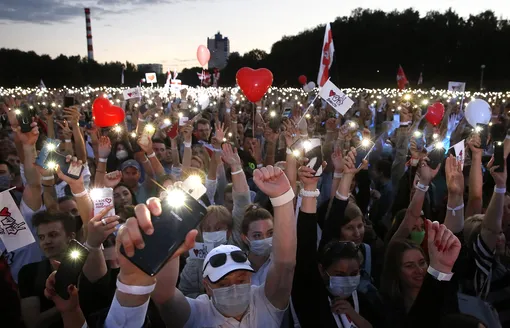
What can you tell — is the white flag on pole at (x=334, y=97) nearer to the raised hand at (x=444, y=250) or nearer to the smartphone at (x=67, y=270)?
the raised hand at (x=444, y=250)

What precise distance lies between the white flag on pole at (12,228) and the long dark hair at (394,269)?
105 inches

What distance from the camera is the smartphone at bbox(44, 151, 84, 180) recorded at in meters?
3.40

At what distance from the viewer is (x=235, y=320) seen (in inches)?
102

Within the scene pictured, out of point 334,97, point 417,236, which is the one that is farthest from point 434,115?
point 417,236

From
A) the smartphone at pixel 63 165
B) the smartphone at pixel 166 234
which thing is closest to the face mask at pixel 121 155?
the smartphone at pixel 63 165

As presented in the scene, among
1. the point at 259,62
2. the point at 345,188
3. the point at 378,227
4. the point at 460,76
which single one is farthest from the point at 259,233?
the point at 259,62

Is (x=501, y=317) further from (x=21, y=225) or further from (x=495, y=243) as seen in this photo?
(x=21, y=225)

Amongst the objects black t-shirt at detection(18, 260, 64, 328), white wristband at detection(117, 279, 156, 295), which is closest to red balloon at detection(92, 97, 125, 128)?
black t-shirt at detection(18, 260, 64, 328)

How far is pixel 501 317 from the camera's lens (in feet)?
11.2

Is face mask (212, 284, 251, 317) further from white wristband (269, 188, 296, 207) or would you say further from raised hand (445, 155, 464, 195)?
raised hand (445, 155, 464, 195)

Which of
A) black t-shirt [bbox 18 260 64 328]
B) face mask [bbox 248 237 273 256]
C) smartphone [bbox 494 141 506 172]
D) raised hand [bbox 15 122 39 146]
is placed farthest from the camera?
raised hand [bbox 15 122 39 146]

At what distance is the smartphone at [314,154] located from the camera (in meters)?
3.11

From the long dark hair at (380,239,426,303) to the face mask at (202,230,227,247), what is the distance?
137 centimetres

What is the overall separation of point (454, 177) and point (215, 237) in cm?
220
